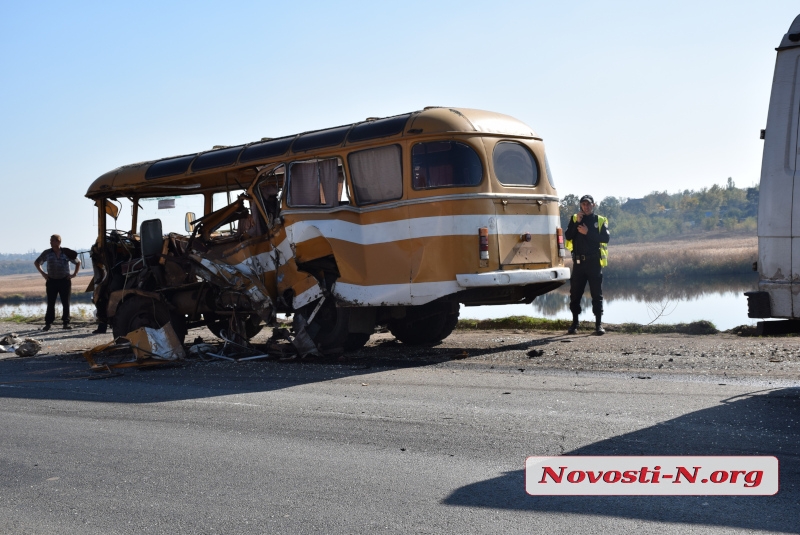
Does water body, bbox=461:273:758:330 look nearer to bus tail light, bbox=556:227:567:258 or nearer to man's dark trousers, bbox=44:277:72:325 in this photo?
bus tail light, bbox=556:227:567:258

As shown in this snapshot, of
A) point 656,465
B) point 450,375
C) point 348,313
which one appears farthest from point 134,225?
point 656,465

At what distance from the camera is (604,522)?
442 centimetres

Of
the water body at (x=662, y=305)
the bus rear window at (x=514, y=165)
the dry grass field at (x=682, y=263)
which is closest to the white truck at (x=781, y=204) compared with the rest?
the bus rear window at (x=514, y=165)

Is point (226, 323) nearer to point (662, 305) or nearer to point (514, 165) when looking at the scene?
point (514, 165)

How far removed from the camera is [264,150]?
12.3m

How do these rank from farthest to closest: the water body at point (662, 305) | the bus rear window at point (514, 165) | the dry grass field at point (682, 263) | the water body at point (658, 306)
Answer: the dry grass field at point (682, 263), the water body at point (658, 306), the water body at point (662, 305), the bus rear window at point (514, 165)

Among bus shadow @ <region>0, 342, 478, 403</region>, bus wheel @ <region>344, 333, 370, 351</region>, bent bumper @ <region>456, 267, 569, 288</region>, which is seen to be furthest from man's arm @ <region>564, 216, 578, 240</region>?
bus wheel @ <region>344, 333, 370, 351</region>

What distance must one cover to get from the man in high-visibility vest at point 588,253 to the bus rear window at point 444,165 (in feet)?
9.67

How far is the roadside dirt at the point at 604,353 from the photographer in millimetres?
9188

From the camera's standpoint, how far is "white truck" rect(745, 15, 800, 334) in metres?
6.69

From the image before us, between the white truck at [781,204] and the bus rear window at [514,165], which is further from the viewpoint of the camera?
the bus rear window at [514,165]

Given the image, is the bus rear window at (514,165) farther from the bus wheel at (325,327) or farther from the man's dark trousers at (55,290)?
the man's dark trousers at (55,290)

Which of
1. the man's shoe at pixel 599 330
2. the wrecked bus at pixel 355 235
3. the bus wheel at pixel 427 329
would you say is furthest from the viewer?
the man's shoe at pixel 599 330

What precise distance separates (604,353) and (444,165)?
292 cm
